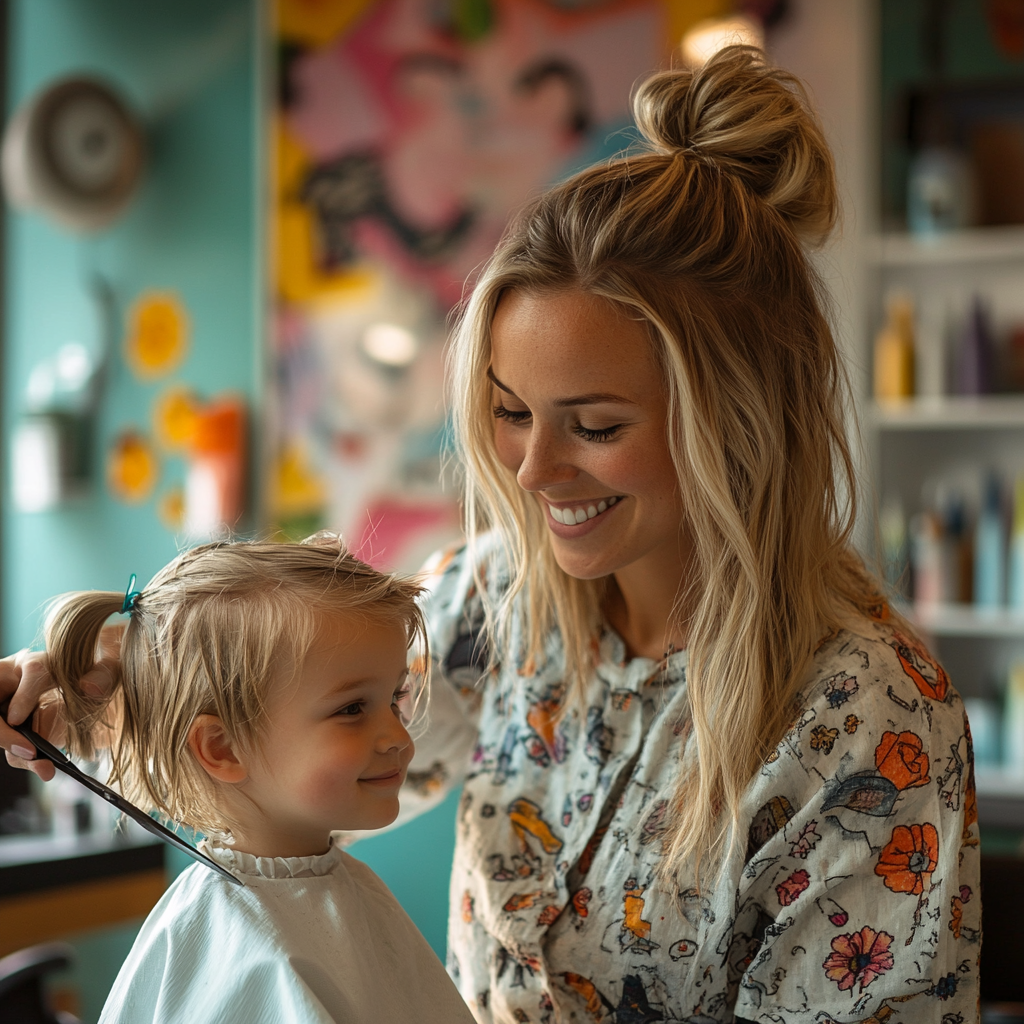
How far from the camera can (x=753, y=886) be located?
132 centimetres

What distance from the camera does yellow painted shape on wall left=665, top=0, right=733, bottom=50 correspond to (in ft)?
11.1

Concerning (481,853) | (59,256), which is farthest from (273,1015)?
(59,256)

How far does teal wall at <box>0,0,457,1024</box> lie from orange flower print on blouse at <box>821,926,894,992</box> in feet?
10.2

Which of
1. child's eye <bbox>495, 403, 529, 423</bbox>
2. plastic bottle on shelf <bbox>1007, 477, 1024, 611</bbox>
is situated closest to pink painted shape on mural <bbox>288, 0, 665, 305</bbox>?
plastic bottle on shelf <bbox>1007, 477, 1024, 611</bbox>

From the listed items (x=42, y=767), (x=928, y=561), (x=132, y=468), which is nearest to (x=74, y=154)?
(x=132, y=468)

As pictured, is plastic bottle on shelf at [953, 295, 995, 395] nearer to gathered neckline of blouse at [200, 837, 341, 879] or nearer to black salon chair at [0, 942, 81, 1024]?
gathered neckline of blouse at [200, 837, 341, 879]

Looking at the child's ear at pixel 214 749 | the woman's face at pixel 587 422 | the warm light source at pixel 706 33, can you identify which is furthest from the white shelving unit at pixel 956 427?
the child's ear at pixel 214 749

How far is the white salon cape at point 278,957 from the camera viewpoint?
3.62ft

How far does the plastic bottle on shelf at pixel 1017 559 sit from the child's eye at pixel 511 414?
2.24 m

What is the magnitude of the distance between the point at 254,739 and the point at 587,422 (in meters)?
0.52

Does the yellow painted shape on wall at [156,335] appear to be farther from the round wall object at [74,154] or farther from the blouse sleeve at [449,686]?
the blouse sleeve at [449,686]

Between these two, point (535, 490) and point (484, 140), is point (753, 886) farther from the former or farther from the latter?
point (484, 140)

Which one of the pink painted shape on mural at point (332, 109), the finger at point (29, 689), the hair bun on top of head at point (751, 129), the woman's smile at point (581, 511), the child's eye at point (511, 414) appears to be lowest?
the finger at point (29, 689)

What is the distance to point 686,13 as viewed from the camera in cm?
342
